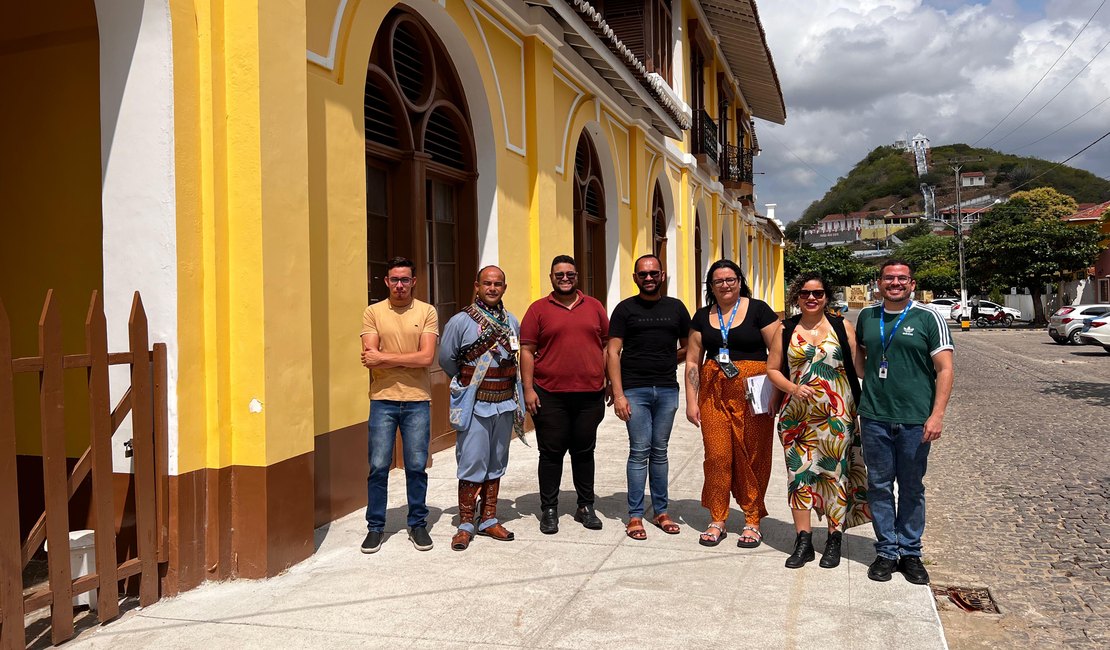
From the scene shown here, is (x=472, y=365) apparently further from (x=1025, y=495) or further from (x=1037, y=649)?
(x=1025, y=495)

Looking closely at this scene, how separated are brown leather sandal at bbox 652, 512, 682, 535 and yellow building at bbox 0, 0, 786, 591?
214 cm

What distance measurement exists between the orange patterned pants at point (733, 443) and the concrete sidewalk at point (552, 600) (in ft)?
1.00

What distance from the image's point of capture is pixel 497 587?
4164 millimetres

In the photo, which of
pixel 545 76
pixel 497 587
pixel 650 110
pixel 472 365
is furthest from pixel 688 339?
pixel 650 110

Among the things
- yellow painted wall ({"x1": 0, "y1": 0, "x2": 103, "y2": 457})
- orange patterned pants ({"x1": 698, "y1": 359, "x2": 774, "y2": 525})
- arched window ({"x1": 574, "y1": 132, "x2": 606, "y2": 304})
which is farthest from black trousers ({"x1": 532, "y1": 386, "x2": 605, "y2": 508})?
arched window ({"x1": 574, "y1": 132, "x2": 606, "y2": 304})

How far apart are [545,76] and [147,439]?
659cm

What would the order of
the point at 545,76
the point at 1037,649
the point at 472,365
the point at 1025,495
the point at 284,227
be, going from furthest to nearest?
the point at 545,76 < the point at 1025,495 < the point at 472,365 < the point at 284,227 < the point at 1037,649

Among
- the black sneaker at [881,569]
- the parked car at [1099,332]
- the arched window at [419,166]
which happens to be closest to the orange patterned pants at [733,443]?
the black sneaker at [881,569]

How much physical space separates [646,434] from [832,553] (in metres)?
1.28

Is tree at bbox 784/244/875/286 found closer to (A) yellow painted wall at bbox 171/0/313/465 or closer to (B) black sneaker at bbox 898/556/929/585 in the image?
(B) black sneaker at bbox 898/556/929/585

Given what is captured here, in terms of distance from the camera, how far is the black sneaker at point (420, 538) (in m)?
4.80

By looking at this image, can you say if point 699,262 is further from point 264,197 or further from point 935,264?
point 935,264

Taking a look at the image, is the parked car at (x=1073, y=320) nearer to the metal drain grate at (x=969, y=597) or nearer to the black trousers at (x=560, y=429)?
the metal drain grate at (x=969, y=597)

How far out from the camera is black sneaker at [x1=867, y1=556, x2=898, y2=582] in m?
4.21
